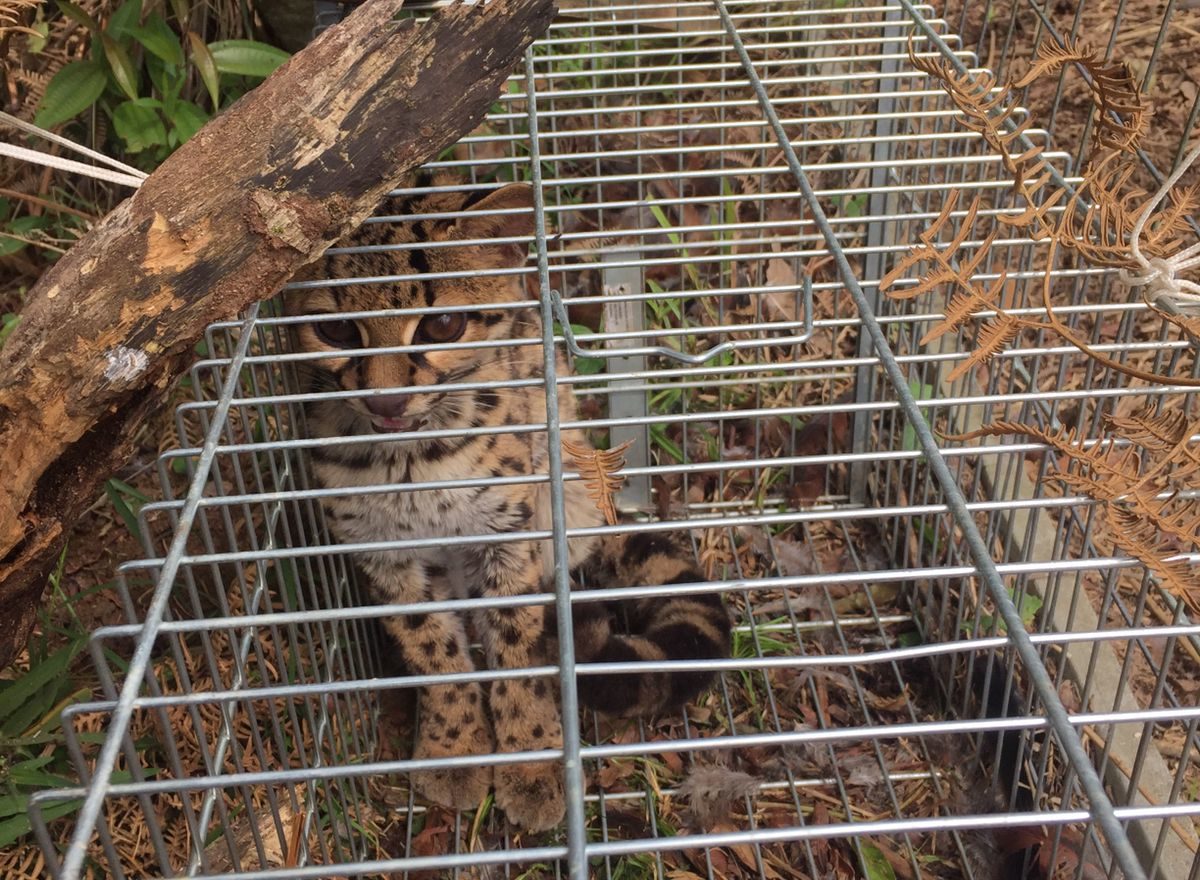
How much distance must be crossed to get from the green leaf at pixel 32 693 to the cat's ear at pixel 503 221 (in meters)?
1.22

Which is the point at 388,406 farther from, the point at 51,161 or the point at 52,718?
the point at 52,718

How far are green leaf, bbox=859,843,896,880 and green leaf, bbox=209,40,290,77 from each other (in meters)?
2.57

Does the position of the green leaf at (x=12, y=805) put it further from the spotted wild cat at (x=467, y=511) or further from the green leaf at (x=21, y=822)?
the spotted wild cat at (x=467, y=511)

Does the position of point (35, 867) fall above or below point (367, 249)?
below

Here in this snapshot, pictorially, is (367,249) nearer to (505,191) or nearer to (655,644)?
(505,191)

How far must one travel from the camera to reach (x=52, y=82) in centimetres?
280

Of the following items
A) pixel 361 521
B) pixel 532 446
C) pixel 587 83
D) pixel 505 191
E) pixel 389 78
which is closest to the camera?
pixel 389 78

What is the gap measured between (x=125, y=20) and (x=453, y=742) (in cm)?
213

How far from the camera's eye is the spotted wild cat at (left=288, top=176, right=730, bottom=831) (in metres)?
2.13

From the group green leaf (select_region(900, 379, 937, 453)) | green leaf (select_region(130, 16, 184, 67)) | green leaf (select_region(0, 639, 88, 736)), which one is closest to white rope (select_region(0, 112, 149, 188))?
green leaf (select_region(0, 639, 88, 736))

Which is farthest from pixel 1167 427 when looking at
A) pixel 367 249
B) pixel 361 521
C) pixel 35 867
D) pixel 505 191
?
pixel 35 867

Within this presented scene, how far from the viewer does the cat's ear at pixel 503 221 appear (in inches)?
76.9

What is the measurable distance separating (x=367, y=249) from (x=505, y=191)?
286mm

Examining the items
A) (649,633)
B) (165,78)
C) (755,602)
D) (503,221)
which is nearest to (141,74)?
(165,78)
